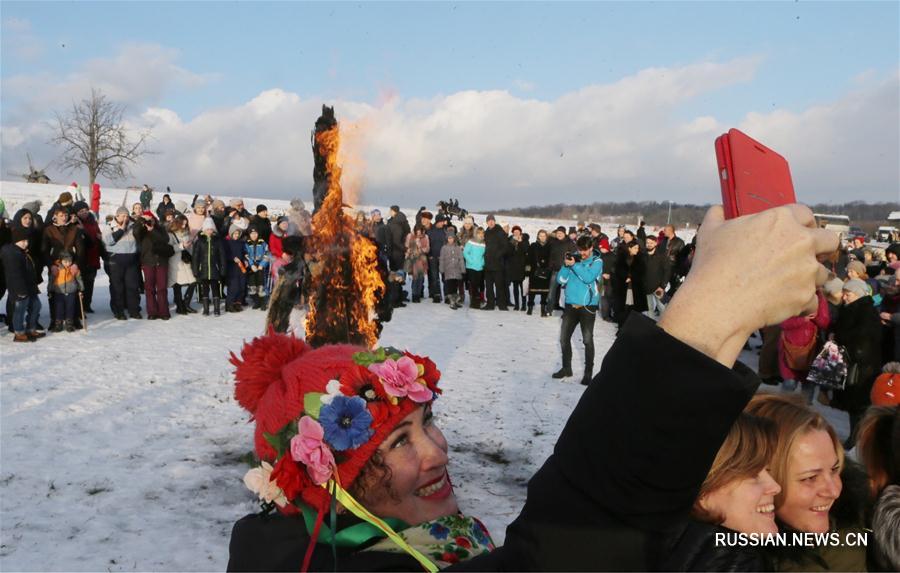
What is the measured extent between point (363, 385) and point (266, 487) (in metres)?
0.44

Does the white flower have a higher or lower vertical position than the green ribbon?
higher

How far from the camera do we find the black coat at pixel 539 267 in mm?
16609

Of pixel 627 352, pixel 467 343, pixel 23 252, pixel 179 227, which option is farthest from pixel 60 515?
pixel 179 227

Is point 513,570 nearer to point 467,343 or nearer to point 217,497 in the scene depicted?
point 217,497

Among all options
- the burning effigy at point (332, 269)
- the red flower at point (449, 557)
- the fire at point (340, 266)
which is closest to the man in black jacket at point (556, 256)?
the burning effigy at point (332, 269)

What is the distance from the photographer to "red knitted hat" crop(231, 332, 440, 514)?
6.59ft

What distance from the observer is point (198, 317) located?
1337 cm

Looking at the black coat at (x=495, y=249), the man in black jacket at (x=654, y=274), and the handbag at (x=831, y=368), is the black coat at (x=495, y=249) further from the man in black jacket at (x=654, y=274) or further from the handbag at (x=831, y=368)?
the handbag at (x=831, y=368)

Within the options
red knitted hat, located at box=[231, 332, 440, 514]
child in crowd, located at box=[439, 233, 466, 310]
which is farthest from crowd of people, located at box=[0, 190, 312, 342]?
red knitted hat, located at box=[231, 332, 440, 514]

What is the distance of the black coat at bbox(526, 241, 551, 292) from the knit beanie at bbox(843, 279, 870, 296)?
908cm

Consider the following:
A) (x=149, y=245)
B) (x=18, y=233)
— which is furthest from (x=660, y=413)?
(x=149, y=245)

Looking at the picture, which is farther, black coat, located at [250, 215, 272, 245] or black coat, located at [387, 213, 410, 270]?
black coat, located at [387, 213, 410, 270]

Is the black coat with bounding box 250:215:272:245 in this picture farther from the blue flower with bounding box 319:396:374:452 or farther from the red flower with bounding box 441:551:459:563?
the red flower with bounding box 441:551:459:563

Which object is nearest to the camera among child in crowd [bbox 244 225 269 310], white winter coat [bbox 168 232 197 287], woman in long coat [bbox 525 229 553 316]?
white winter coat [bbox 168 232 197 287]
